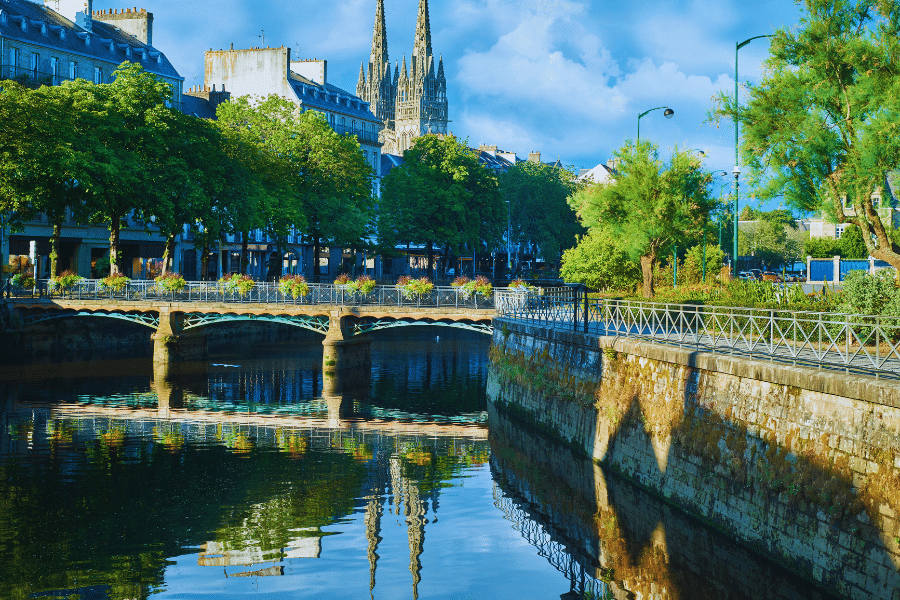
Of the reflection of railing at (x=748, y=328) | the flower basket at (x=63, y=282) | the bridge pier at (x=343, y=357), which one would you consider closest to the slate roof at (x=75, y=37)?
the flower basket at (x=63, y=282)

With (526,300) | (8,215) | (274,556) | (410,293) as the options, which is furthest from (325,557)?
(8,215)

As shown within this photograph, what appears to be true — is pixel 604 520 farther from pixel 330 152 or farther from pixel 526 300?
pixel 330 152

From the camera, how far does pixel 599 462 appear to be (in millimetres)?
24859

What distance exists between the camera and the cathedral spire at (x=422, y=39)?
18612 centimetres

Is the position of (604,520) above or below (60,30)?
below

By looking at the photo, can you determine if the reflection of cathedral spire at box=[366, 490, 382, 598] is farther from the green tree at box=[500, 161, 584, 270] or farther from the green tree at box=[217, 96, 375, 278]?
the green tree at box=[500, 161, 584, 270]

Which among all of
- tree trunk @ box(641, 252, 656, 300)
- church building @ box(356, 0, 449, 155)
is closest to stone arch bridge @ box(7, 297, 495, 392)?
tree trunk @ box(641, 252, 656, 300)

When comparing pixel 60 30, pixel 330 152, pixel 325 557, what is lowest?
pixel 325 557

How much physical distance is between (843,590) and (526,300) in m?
24.1

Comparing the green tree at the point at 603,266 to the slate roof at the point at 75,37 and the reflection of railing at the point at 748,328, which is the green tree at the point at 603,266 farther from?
the slate roof at the point at 75,37

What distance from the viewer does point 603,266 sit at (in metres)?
52.9

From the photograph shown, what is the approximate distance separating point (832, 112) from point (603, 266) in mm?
24289

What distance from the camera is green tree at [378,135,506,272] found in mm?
75438

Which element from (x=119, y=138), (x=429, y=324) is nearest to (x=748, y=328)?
(x=429, y=324)
